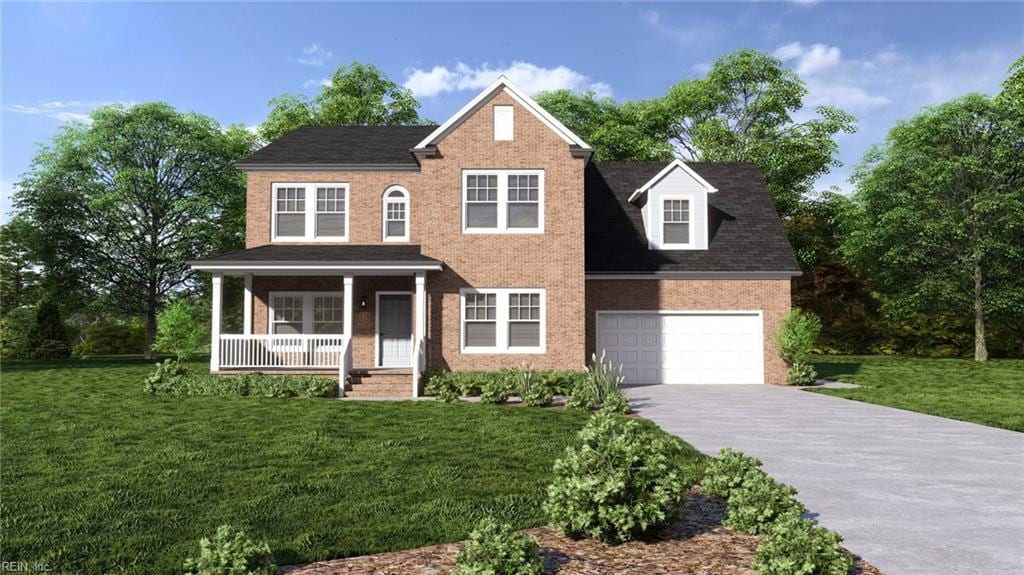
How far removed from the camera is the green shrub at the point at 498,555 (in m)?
4.46

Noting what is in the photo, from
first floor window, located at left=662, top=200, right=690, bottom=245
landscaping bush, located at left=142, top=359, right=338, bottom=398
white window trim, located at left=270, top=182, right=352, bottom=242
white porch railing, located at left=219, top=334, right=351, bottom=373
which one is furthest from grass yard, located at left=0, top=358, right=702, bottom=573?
first floor window, located at left=662, top=200, right=690, bottom=245

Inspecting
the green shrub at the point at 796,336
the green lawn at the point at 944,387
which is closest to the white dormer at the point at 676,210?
the green shrub at the point at 796,336

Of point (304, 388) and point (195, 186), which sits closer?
point (304, 388)

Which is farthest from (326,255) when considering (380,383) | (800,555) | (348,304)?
(800,555)

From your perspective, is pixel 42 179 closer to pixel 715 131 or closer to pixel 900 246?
pixel 715 131

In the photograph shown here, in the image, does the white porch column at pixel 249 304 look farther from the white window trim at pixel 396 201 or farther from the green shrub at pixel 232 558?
the green shrub at pixel 232 558

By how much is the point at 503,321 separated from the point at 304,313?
662 centimetres

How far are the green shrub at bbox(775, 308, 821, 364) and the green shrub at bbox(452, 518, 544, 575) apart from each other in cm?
1765

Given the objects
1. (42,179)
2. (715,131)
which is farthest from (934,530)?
(42,179)

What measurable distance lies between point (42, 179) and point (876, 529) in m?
40.1

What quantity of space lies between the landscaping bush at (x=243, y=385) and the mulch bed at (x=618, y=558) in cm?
1209

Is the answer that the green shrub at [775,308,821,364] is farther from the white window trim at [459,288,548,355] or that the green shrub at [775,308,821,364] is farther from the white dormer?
the white window trim at [459,288,548,355]

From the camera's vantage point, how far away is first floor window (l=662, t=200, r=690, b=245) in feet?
71.4

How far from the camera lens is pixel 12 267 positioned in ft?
139
